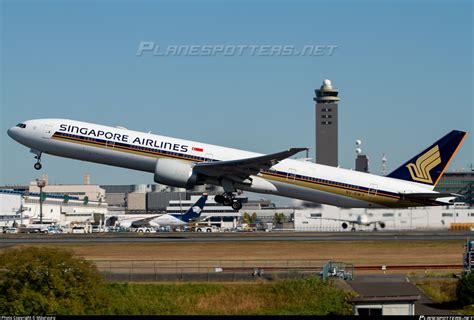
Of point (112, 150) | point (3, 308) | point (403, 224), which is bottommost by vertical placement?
point (3, 308)

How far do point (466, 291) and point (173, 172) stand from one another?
24.4m

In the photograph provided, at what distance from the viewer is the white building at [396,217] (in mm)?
67688

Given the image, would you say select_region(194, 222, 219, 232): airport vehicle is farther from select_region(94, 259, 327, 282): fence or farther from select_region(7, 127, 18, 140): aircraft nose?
select_region(94, 259, 327, 282): fence

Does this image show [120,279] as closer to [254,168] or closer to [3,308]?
[3,308]

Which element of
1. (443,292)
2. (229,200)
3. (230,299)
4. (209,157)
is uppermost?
(209,157)

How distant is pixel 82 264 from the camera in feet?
141

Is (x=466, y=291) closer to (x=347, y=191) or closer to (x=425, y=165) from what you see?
(x=347, y=191)

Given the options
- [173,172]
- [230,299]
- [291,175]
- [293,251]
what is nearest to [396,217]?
[291,175]

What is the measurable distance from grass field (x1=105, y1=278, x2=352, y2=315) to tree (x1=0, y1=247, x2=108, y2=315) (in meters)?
1.36

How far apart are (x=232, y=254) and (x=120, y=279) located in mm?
13685

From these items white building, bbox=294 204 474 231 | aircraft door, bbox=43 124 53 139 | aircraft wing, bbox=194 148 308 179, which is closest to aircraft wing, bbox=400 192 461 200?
white building, bbox=294 204 474 231

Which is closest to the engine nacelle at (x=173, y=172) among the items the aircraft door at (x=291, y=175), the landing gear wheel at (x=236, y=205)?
the landing gear wheel at (x=236, y=205)

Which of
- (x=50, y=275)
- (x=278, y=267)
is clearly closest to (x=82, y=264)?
(x=50, y=275)

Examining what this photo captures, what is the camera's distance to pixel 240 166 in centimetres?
6312
